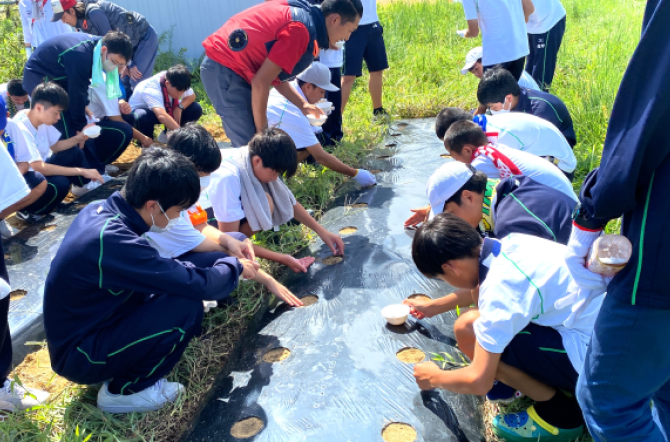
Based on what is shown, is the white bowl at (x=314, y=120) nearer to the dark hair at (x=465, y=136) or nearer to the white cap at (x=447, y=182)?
the dark hair at (x=465, y=136)

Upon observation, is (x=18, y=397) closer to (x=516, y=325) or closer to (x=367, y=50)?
(x=516, y=325)

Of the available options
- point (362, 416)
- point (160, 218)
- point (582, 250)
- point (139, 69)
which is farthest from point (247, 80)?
point (139, 69)

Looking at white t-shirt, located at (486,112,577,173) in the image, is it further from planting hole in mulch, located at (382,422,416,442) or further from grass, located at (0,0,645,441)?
planting hole in mulch, located at (382,422,416,442)

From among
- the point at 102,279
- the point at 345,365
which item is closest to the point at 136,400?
the point at 102,279

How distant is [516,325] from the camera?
1553 mm

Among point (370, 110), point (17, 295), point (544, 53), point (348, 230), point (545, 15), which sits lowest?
point (370, 110)

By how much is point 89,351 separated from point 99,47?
308 centimetres

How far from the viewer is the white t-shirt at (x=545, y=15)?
4.36m

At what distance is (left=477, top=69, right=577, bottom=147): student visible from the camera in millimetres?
3342

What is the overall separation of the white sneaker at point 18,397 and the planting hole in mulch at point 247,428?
2.78ft

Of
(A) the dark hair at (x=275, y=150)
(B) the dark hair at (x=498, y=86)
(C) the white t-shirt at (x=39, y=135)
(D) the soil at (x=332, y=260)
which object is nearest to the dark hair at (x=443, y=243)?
(A) the dark hair at (x=275, y=150)

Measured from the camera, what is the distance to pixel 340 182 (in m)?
4.03

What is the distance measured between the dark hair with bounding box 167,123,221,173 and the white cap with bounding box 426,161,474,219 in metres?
1.05

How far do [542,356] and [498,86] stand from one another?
6.97ft
